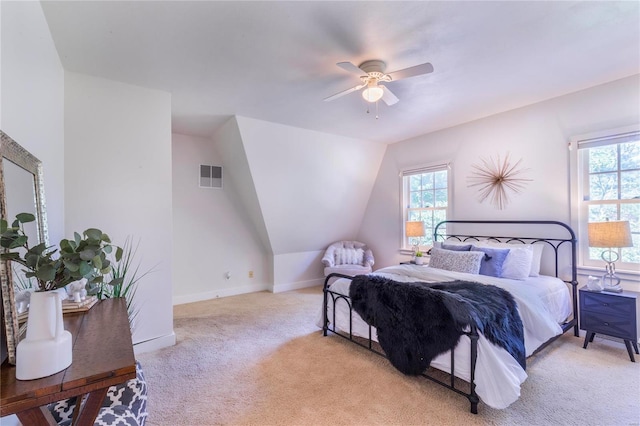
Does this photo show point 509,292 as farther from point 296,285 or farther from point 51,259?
point 296,285

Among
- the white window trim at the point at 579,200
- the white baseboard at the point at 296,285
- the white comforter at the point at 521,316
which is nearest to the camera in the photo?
the white comforter at the point at 521,316

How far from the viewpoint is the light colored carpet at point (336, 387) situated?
1911 mm

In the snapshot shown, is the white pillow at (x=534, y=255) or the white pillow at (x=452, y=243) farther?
the white pillow at (x=452, y=243)

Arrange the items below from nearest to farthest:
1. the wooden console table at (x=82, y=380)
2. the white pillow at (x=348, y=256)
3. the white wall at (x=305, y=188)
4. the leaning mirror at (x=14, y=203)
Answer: the wooden console table at (x=82, y=380), the leaning mirror at (x=14, y=203), the white wall at (x=305, y=188), the white pillow at (x=348, y=256)

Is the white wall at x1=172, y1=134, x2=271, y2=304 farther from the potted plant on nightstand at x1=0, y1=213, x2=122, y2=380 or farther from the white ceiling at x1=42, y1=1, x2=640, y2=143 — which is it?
the potted plant on nightstand at x1=0, y1=213, x2=122, y2=380

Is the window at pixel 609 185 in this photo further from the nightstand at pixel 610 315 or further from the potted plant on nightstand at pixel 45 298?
the potted plant on nightstand at pixel 45 298

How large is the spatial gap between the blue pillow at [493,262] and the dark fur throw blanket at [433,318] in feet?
→ 2.47

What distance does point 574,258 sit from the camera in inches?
124

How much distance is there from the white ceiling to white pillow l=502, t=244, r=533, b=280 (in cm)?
172

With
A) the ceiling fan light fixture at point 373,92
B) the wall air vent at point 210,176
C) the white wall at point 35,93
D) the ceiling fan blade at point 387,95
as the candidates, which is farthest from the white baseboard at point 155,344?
the ceiling fan blade at point 387,95

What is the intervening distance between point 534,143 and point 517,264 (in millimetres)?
1497

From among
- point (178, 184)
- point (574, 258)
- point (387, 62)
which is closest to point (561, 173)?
point (574, 258)

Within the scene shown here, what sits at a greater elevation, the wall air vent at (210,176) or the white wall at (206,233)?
the wall air vent at (210,176)

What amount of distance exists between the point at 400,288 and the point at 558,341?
1987 millimetres
